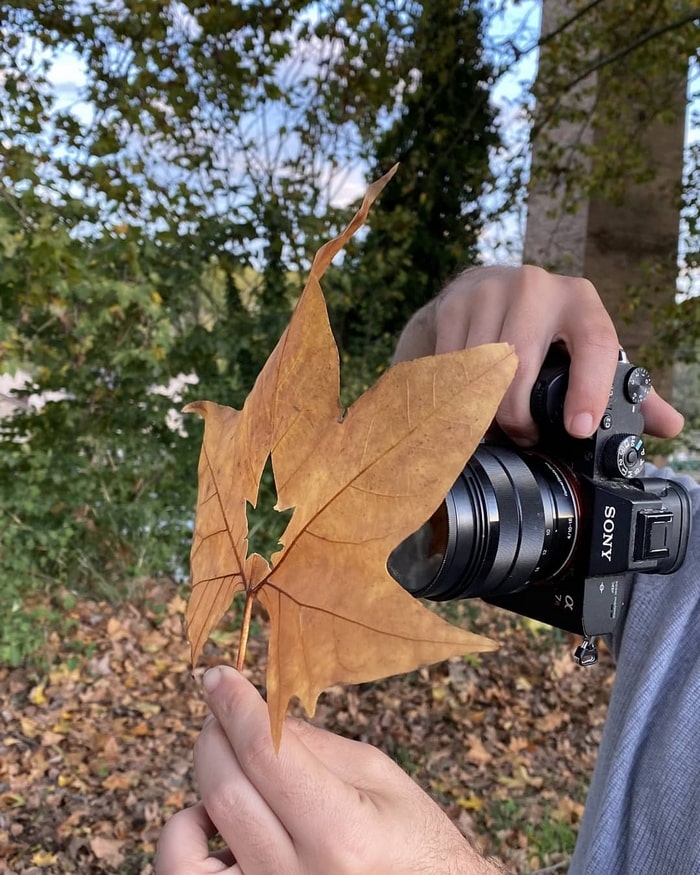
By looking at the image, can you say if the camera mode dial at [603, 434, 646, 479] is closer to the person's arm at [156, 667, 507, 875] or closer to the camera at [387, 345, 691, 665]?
the camera at [387, 345, 691, 665]

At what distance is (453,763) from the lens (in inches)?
98.2

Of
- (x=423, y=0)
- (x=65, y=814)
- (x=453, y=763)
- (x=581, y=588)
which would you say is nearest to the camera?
(x=581, y=588)

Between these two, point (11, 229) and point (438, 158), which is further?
point (438, 158)

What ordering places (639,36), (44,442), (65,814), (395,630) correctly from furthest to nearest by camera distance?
1. (639,36)
2. (44,442)
3. (65,814)
4. (395,630)

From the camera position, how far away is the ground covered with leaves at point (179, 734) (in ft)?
6.65

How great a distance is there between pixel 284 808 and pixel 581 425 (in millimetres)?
503

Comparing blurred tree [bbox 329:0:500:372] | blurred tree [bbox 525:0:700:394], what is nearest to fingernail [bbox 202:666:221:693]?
blurred tree [bbox 525:0:700:394]

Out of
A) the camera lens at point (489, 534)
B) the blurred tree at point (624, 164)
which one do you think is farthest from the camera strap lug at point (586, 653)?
the blurred tree at point (624, 164)

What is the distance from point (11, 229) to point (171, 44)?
122 centimetres

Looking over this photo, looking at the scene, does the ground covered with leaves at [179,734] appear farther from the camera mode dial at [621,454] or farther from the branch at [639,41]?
the branch at [639,41]

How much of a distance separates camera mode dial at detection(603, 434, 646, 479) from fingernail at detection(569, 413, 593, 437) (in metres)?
0.06

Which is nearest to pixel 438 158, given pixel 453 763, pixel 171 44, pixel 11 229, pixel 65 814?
pixel 171 44

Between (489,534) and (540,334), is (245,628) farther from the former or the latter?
(540,334)

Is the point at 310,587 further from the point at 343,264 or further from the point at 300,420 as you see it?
the point at 343,264
